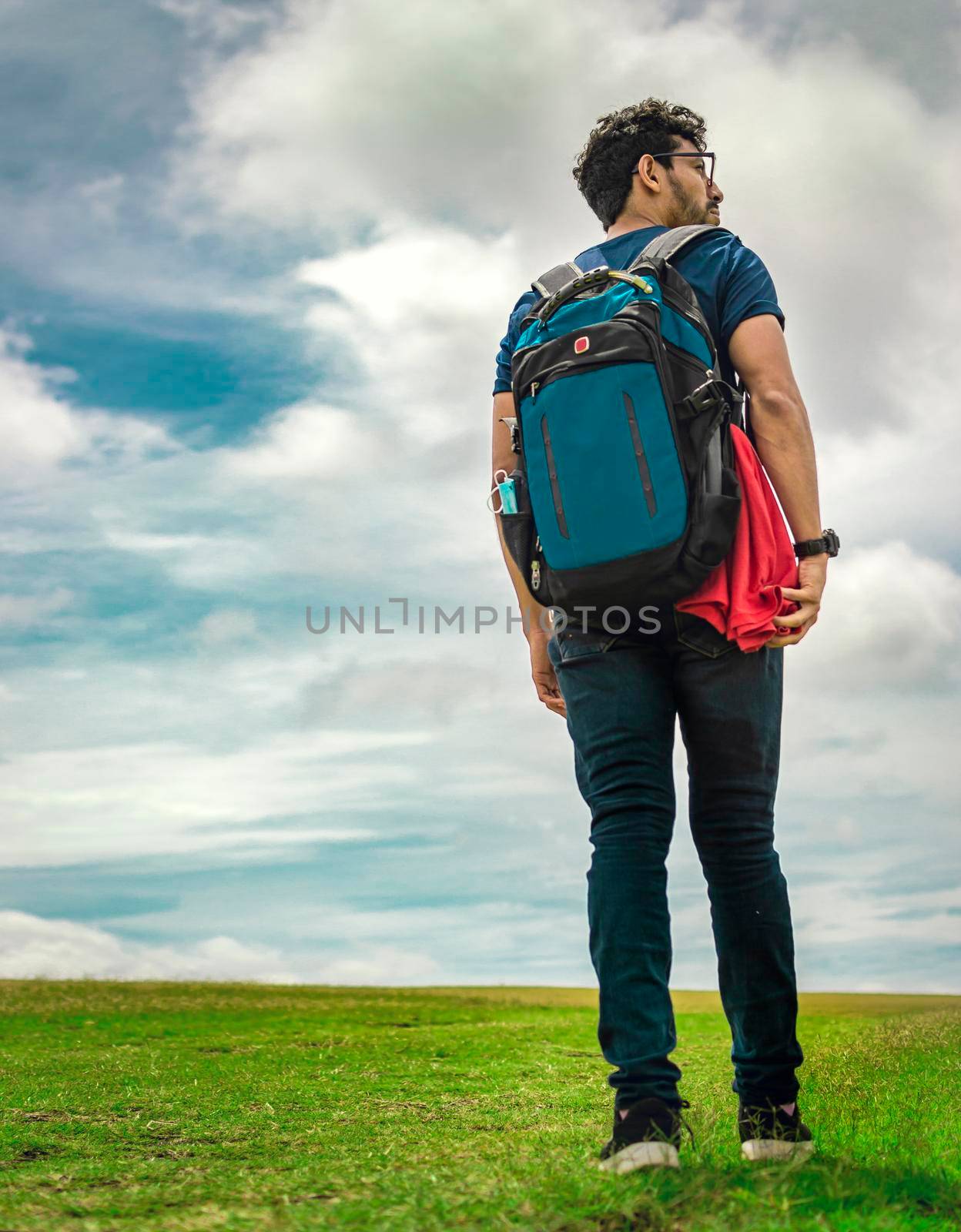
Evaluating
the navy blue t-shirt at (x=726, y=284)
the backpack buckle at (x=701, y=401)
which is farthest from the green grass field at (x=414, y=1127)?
the navy blue t-shirt at (x=726, y=284)

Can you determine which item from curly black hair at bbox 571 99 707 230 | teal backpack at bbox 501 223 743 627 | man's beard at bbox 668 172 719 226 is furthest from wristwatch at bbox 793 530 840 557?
curly black hair at bbox 571 99 707 230

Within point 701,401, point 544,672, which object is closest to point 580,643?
point 544,672

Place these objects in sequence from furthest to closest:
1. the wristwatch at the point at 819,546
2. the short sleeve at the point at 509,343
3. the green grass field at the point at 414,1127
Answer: the short sleeve at the point at 509,343 < the wristwatch at the point at 819,546 < the green grass field at the point at 414,1127

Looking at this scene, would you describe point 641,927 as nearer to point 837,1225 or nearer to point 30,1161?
point 837,1225

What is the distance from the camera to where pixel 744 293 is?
3525mm

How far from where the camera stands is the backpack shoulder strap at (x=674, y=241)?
11.6ft

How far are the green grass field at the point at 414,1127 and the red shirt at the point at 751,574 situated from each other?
5.01 ft

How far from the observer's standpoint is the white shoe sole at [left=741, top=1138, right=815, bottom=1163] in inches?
126

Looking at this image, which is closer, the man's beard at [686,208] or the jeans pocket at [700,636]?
the jeans pocket at [700,636]

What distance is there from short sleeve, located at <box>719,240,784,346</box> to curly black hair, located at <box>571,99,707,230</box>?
2.26 ft

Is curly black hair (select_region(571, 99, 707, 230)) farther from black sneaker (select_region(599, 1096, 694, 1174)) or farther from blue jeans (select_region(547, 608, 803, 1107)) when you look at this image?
black sneaker (select_region(599, 1096, 694, 1174))

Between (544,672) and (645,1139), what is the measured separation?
1672 mm

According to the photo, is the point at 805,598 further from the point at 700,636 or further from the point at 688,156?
the point at 688,156

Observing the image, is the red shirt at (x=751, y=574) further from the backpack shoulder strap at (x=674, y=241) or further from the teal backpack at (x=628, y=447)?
the backpack shoulder strap at (x=674, y=241)
